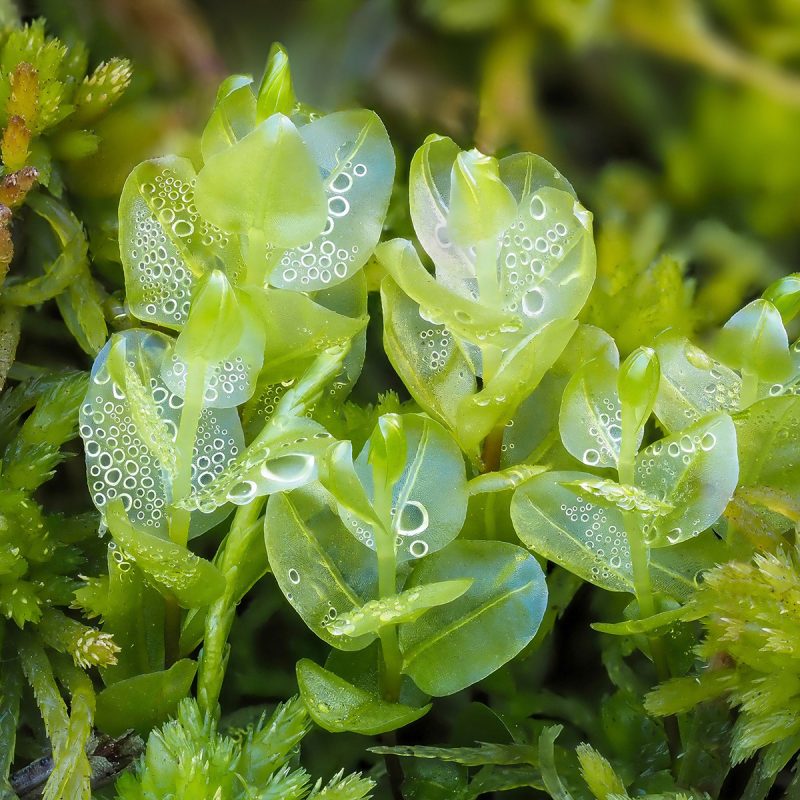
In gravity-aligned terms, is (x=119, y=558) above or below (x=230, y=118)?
below

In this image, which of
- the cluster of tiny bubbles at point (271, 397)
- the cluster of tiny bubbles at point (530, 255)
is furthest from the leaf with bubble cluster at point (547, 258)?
the cluster of tiny bubbles at point (271, 397)

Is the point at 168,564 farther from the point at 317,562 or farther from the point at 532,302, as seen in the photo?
the point at 532,302

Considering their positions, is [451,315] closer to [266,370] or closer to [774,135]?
[266,370]

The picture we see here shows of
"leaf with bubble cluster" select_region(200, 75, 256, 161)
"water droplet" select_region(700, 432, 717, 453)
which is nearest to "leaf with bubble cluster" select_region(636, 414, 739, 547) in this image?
"water droplet" select_region(700, 432, 717, 453)

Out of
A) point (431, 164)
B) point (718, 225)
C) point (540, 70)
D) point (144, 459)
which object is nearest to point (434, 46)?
point (540, 70)

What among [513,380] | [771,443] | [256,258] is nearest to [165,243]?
[256,258]

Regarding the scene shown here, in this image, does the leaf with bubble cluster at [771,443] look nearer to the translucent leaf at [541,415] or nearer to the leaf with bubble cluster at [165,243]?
the translucent leaf at [541,415]

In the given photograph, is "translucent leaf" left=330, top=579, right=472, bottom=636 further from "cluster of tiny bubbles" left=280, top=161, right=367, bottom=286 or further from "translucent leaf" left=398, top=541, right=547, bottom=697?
"cluster of tiny bubbles" left=280, top=161, right=367, bottom=286
